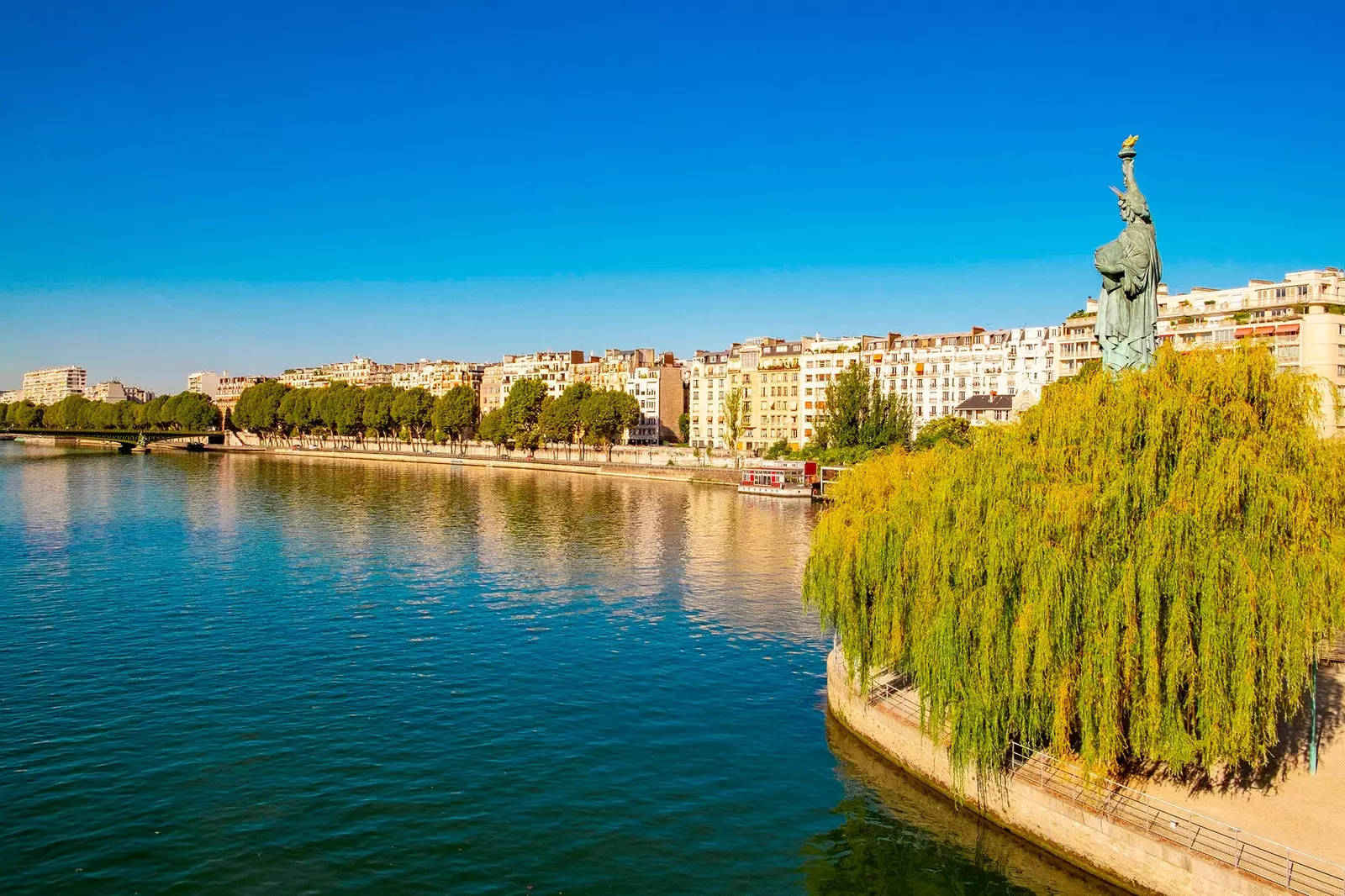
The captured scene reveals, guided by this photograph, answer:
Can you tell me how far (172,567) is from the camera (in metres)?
58.0

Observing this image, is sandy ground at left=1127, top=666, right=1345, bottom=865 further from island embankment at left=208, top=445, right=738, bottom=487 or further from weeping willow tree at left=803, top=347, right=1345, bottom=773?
island embankment at left=208, top=445, right=738, bottom=487

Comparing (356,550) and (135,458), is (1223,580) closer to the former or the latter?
(356,550)

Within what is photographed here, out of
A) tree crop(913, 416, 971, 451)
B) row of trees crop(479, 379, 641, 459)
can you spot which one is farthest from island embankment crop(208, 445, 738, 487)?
tree crop(913, 416, 971, 451)

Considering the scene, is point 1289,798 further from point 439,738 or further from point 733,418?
point 733,418

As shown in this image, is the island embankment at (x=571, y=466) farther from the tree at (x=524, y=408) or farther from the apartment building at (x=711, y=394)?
the apartment building at (x=711, y=394)

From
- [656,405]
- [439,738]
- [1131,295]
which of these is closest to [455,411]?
[656,405]

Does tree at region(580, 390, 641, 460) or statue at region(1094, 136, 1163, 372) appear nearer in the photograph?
statue at region(1094, 136, 1163, 372)

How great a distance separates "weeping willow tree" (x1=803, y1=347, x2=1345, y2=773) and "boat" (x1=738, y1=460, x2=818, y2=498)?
8995 cm

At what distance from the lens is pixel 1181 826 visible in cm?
1995

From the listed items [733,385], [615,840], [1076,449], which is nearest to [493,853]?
A: [615,840]

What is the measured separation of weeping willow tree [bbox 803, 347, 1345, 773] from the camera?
20.2 m

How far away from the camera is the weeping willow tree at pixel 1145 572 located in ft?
66.3

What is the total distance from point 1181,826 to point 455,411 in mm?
177365

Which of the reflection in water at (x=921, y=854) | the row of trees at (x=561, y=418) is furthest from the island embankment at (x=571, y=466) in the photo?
the reflection in water at (x=921, y=854)
